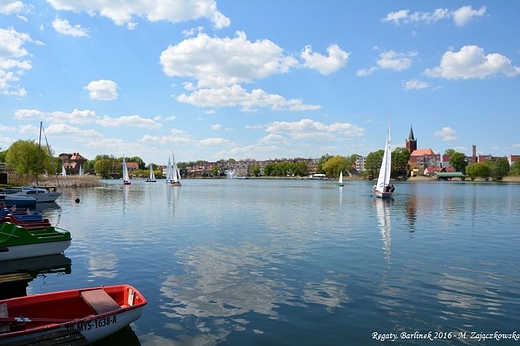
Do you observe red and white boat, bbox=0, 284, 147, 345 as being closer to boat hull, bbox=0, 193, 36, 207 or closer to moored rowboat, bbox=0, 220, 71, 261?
moored rowboat, bbox=0, 220, 71, 261

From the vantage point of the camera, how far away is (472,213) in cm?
5269

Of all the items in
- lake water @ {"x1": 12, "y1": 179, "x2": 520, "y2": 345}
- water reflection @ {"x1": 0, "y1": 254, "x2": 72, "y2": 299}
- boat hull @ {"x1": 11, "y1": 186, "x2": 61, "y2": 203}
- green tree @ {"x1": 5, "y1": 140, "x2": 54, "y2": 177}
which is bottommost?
lake water @ {"x1": 12, "y1": 179, "x2": 520, "y2": 345}

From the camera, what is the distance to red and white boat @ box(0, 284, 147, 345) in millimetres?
11152

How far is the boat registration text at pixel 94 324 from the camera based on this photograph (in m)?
11.5

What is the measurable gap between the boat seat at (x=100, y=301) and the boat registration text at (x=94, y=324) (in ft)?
1.16

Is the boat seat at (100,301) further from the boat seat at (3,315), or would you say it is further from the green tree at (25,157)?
the green tree at (25,157)

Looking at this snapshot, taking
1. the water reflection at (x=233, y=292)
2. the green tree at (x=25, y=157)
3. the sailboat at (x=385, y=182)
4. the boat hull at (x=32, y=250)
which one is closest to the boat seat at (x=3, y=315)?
the water reflection at (x=233, y=292)

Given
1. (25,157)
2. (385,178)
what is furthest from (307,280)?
(25,157)

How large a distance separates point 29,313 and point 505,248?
2932 cm

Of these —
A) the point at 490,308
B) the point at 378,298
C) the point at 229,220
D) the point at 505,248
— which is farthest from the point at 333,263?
the point at 229,220

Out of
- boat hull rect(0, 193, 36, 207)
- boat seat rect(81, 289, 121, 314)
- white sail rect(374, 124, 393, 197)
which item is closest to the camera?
boat seat rect(81, 289, 121, 314)

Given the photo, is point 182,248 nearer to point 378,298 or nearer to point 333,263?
point 333,263

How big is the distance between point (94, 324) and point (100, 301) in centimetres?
123

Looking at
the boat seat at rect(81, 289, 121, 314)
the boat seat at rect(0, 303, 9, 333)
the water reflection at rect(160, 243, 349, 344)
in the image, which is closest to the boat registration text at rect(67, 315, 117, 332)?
the boat seat at rect(81, 289, 121, 314)
